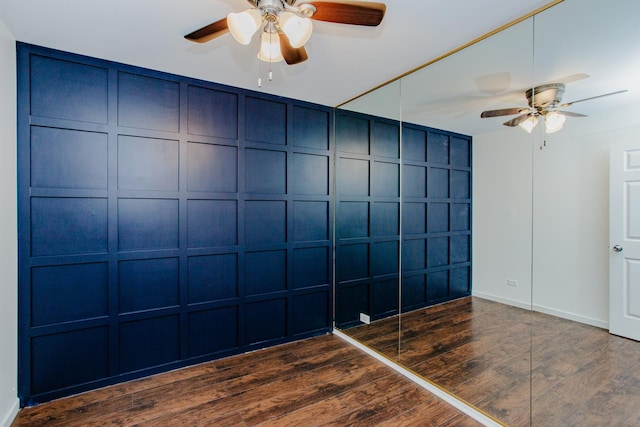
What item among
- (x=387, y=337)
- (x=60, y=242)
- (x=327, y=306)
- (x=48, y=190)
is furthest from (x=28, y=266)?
(x=387, y=337)

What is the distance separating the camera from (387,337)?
9.89 ft

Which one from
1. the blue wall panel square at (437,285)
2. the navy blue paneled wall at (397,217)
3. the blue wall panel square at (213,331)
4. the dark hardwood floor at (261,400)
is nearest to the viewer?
the dark hardwood floor at (261,400)

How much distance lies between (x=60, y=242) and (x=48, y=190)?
0.39 m

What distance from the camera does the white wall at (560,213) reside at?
1664 mm

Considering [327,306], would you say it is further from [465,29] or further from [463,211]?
[465,29]

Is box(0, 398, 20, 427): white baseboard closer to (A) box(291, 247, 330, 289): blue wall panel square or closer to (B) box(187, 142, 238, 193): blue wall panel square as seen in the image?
(B) box(187, 142, 238, 193): blue wall panel square

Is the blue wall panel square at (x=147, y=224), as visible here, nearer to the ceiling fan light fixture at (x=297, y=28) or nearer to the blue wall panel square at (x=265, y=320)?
the blue wall panel square at (x=265, y=320)

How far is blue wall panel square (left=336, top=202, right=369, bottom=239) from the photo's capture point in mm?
3322

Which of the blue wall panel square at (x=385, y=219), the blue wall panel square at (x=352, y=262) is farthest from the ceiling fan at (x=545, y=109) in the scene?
the blue wall panel square at (x=352, y=262)

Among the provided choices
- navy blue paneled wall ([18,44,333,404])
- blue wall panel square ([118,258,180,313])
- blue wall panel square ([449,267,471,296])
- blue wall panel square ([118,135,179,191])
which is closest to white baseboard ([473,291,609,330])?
blue wall panel square ([449,267,471,296])

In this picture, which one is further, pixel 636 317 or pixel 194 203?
pixel 194 203

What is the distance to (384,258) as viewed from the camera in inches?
123

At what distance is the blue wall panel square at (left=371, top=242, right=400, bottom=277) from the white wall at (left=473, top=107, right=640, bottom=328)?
0.96 meters

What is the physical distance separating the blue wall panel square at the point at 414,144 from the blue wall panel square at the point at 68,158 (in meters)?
2.46
